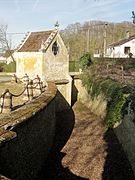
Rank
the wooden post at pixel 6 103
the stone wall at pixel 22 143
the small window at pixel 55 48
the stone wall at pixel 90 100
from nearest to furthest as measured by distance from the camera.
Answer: the stone wall at pixel 22 143
the wooden post at pixel 6 103
the stone wall at pixel 90 100
the small window at pixel 55 48

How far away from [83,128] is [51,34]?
9029 millimetres

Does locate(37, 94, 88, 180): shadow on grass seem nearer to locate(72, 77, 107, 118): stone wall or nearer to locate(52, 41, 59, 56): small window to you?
locate(72, 77, 107, 118): stone wall

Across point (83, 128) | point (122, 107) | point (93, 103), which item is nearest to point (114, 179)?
point (122, 107)

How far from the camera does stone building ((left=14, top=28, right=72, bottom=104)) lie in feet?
81.5

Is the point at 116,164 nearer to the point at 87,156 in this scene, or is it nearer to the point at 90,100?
the point at 87,156

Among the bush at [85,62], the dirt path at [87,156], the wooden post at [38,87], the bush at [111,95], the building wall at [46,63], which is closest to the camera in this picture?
the dirt path at [87,156]

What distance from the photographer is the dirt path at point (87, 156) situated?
1239cm

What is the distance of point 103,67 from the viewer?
3059 cm

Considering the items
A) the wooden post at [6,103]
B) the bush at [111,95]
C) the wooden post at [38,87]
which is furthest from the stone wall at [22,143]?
the wooden post at [38,87]

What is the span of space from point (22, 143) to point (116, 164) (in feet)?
18.6

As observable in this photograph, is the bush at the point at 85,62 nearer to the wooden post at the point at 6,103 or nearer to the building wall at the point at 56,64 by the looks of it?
the building wall at the point at 56,64

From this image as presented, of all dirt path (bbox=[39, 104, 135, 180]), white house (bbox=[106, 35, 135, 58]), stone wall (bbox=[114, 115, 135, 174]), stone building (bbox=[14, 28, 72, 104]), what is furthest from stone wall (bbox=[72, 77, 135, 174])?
white house (bbox=[106, 35, 135, 58])

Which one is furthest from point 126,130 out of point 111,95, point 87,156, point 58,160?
point 111,95

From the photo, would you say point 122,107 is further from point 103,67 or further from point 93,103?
point 103,67
